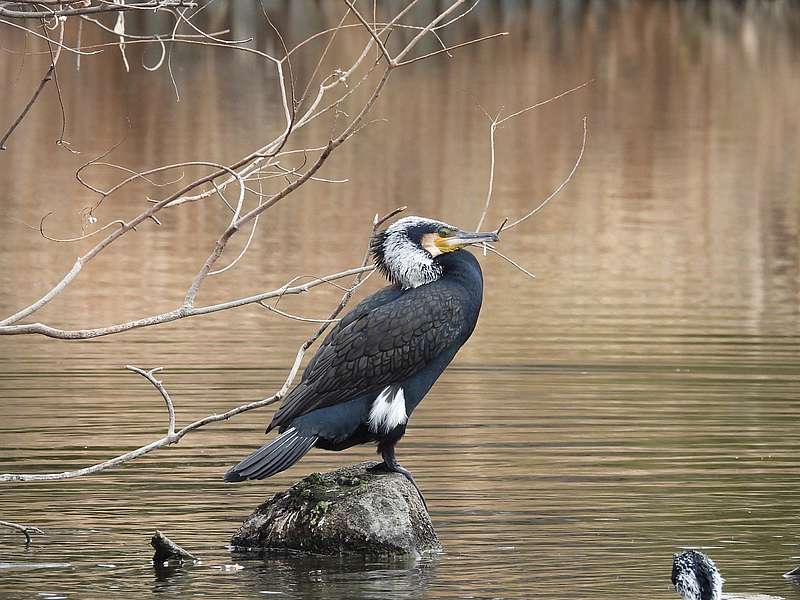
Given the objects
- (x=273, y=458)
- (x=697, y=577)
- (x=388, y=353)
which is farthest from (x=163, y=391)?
(x=697, y=577)

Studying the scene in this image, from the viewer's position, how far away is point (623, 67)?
48.0 m

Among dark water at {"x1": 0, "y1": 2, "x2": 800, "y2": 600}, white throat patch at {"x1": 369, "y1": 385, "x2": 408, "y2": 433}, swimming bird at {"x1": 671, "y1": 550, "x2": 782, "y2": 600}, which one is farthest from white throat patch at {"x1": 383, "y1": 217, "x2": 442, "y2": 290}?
swimming bird at {"x1": 671, "y1": 550, "x2": 782, "y2": 600}

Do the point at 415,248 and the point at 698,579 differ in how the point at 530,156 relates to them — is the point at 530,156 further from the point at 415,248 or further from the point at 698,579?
the point at 698,579

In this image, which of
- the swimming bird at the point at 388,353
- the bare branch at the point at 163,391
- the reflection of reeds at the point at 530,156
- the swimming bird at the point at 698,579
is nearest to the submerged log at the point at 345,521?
the swimming bird at the point at 388,353

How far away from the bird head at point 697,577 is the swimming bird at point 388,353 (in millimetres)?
1648

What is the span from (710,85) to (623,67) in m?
4.30

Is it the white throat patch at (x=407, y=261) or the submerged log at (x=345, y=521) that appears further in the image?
the white throat patch at (x=407, y=261)

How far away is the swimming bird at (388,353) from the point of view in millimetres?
8070

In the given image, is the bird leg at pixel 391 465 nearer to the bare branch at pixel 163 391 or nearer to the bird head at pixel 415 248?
the bird head at pixel 415 248

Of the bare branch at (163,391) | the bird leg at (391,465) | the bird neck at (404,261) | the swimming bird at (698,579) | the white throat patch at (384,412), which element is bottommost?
the swimming bird at (698,579)

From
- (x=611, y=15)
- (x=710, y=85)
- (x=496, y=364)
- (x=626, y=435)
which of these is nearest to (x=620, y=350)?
(x=496, y=364)

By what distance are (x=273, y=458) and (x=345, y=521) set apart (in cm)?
42

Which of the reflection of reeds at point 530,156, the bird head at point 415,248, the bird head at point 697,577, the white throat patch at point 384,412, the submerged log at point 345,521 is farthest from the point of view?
the reflection of reeds at point 530,156

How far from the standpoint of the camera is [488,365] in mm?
13805
